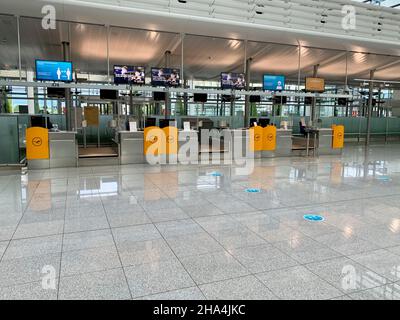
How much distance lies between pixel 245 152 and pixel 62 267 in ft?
26.8

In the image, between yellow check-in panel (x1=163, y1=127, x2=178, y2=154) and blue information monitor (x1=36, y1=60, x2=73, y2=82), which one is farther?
yellow check-in panel (x1=163, y1=127, x2=178, y2=154)

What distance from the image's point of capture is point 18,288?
2.47 m

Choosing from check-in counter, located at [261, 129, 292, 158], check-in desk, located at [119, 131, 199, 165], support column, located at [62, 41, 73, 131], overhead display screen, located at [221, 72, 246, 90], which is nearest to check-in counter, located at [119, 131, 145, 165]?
check-in desk, located at [119, 131, 199, 165]

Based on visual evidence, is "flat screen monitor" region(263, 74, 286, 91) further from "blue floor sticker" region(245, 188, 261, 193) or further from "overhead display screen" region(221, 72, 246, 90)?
"blue floor sticker" region(245, 188, 261, 193)

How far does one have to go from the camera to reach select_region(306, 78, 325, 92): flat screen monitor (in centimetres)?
1166

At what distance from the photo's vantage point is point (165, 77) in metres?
9.75

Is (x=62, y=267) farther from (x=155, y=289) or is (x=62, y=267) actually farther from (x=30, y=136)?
(x=30, y=136)

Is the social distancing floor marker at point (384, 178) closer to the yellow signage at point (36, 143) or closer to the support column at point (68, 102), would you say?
the yellow signage at point (36, 143)

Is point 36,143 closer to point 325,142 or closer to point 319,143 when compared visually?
point 319,143

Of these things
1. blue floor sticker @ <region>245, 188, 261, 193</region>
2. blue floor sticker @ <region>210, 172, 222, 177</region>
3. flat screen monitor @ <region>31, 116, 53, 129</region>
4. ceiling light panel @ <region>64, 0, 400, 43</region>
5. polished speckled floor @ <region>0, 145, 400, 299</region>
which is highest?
ceiling light panel @ <region>64, 0, 400, 43</region>

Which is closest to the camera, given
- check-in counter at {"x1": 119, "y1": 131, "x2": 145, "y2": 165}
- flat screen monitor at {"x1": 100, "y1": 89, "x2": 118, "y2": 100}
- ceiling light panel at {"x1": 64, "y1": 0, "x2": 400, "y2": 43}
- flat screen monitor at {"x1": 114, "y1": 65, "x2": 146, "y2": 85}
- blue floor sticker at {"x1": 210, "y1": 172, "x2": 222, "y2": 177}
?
blue floor sticker at {"x1": 210, "y1": 172, "x2": 222, "y2": 177}

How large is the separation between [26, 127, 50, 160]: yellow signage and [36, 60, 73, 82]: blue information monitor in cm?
147

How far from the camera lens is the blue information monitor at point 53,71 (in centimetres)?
823

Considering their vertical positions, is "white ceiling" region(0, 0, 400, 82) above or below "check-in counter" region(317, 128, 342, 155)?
above
